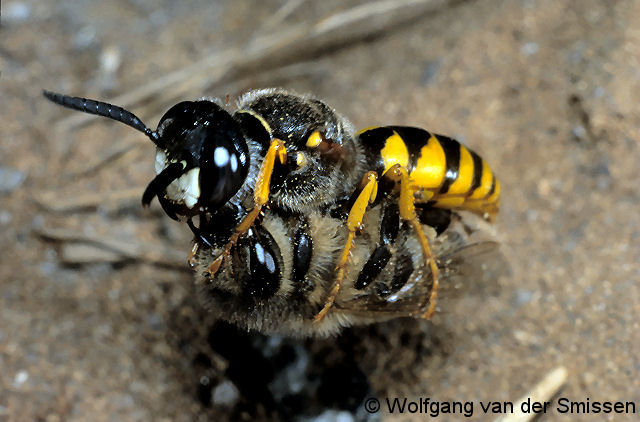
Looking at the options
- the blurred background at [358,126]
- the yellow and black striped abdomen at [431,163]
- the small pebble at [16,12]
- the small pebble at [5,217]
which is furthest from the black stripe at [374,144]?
the small pebble at [16,12]

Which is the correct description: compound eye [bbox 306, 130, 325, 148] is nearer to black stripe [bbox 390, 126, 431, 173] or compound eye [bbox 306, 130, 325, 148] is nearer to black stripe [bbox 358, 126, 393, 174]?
black stripe [bbox 358, 126, 393, 174]

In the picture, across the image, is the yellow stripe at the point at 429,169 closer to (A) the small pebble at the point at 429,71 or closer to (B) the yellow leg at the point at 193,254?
(B) the yellow leg at the point at 193,254

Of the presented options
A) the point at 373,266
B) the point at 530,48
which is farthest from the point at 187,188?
the point at 530,48

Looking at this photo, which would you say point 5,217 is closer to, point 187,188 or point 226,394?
point 226,394

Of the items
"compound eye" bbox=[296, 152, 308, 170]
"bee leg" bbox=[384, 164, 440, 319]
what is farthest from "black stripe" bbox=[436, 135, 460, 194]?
"compound eye" bbox=[296, 152, 308, 170]

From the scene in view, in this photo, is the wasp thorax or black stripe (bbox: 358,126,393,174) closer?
the wasp thorax

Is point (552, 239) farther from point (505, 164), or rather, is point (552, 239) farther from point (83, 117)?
point (83, 117)
